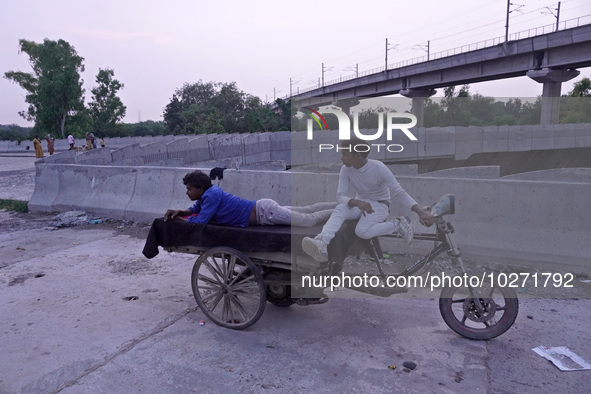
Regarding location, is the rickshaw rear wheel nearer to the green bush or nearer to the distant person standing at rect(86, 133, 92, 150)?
the green bush

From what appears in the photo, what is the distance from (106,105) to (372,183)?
243 ft

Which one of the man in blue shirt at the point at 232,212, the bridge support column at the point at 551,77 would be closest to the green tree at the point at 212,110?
the bridge support column at the point at 551,77

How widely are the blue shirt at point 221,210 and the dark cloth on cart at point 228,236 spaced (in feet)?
0.31

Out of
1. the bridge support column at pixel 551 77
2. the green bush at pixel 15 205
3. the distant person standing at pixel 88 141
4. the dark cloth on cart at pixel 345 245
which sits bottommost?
the green bush at pixel 15 205

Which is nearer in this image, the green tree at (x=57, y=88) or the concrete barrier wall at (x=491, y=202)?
the concrete barrier wall at (x=491, y=202)

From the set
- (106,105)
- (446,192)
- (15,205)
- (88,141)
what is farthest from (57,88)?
(446,192)

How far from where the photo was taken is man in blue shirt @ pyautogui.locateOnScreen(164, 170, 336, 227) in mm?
4371

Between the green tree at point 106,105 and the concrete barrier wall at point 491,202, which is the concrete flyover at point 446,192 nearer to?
the concrete barrier wall at point 491,202

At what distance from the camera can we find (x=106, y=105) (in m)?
69.6

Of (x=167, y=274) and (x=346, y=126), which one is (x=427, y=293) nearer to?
(x=346, y=126)

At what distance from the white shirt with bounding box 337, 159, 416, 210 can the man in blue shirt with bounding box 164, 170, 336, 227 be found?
1.39 ft

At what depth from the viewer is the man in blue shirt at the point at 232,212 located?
4.37 m

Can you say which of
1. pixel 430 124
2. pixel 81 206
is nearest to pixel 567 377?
pixel 81 206

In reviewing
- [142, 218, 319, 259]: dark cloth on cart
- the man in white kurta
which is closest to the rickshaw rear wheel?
[142, 218, 319, 259]: dark cloth on cart
